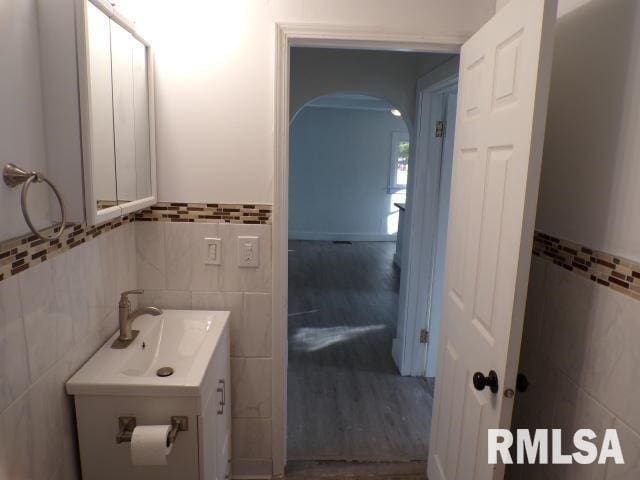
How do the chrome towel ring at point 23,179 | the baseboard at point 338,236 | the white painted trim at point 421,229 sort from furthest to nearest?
the baseboard at point 338,236, the white painted trim at point 421,229, the chrome towel ring at point 23,179

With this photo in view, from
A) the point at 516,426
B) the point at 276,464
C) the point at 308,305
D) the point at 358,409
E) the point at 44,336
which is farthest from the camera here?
the point at 308,305

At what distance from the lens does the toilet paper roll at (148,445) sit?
1.30 m

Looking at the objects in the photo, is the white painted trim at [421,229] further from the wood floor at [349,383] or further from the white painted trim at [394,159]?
the white painted trim at [394,159]

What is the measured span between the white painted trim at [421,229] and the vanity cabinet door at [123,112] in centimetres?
182

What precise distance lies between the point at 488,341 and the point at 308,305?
3.33 metres

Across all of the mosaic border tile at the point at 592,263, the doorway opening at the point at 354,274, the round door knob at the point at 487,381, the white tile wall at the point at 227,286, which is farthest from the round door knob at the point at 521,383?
the doorway opening at the point at 354,274

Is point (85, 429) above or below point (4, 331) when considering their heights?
below

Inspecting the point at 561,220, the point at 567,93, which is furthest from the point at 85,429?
the point at 567,93

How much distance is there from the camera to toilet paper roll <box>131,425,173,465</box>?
1.30 m

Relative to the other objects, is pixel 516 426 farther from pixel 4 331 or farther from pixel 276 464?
pixel 4 331

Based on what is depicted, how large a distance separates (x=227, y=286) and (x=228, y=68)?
0.91 meters

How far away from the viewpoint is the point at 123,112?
1.51 m

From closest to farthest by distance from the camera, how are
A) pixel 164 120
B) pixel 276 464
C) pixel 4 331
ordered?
pixel 4 331
pixel 164 120
pixel 276 464

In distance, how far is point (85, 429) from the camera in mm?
1419
